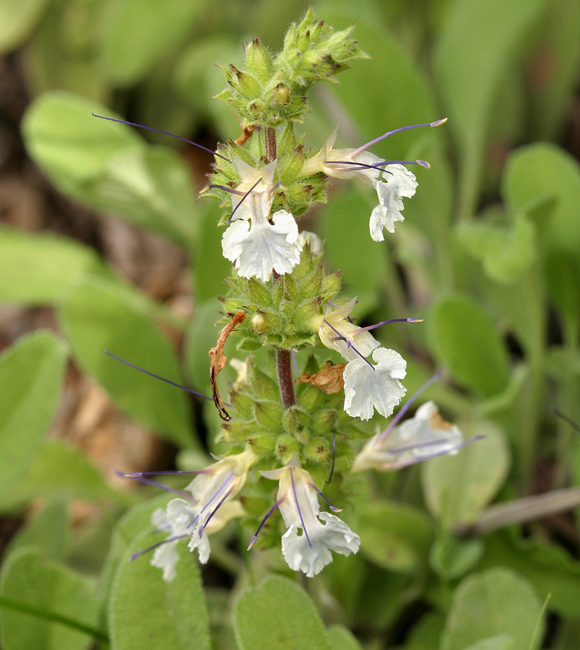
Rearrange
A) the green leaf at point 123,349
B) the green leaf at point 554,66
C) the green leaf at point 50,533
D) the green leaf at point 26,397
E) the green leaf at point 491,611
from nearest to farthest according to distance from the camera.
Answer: the green leaf at point 491,611 → the green leaf at point 26,397 → the green leaf at point 50,533 → the green leaf at point 123,349 → the green leaf at point 554,66

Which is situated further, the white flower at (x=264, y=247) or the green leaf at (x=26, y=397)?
the green leaf at (x=26, y=397)

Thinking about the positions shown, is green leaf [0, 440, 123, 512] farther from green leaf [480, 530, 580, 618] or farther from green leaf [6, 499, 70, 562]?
green leaf [480, 530, 580, 618]

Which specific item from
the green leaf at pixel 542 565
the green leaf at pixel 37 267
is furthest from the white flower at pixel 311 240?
the green leaf at pixel 37 267

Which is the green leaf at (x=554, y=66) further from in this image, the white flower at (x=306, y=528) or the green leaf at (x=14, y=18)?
the white flower at (x=306, y=528)

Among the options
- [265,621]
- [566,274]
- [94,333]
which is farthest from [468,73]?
[265,621]

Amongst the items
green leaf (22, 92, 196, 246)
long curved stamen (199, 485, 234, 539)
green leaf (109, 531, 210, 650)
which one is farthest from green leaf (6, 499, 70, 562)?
green leaf (22, 92, 196, 246)

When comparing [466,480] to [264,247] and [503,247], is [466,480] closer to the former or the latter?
[503,247]
